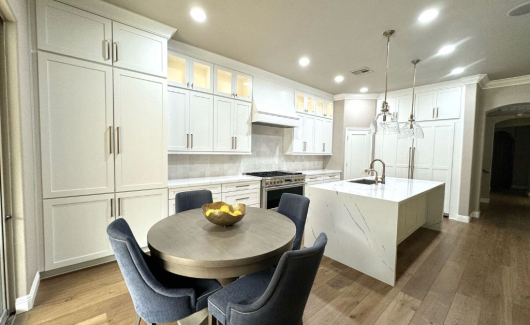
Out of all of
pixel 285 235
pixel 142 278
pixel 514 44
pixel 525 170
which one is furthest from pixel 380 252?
pixel 525 170

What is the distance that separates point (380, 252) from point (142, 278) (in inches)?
84.4

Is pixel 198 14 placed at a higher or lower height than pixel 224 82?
higher

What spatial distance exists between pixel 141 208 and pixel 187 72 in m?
1.91

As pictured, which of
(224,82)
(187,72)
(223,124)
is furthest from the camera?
(224,82)

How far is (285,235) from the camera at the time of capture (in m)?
1.46

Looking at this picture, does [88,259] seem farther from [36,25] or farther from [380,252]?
[380,252]

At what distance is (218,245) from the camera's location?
4.25ft

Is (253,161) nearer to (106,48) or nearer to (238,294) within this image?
(106,48)

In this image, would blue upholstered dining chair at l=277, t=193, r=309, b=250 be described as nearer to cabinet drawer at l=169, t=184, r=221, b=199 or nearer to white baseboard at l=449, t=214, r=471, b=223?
cabinet drawer at l=169, t=184, r=221, b=199

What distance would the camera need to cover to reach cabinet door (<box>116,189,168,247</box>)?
246 centimetres

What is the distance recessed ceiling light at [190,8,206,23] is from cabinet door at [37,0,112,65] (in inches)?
33.4

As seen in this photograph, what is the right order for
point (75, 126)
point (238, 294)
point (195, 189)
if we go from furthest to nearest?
point (195, 189), point (75, 126), point (238, 294)

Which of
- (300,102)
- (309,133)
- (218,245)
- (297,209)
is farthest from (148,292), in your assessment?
(300,102)

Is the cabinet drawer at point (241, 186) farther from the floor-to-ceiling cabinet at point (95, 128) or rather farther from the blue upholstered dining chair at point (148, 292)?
the blue upholstered dining chair at point (148, 292)
